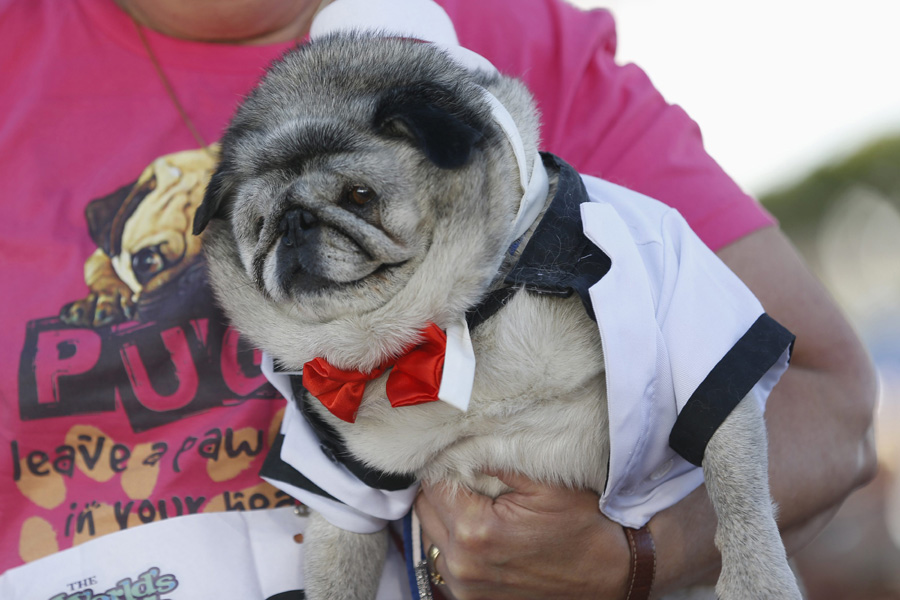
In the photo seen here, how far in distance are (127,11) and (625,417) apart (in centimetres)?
166

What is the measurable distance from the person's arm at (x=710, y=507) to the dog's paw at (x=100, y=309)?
0.79m

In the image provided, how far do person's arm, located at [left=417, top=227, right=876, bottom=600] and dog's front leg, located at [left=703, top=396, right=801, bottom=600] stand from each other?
0.79ft

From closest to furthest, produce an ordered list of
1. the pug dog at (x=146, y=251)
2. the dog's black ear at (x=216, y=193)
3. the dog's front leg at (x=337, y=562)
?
the dog's black ear at (x=216, y=193)
the dog's front leg at (x=337, y=562)
the pug dog at (x=146, y=251)

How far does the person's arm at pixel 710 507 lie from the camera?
4.59 feet

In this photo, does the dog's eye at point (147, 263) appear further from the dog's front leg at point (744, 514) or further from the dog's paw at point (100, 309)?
the dog's front leg at point (744, 514)

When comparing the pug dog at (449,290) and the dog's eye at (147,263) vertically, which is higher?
the pug dog at (449,290)

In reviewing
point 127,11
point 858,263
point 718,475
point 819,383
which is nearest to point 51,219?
point 127,11

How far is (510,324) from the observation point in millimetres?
1255

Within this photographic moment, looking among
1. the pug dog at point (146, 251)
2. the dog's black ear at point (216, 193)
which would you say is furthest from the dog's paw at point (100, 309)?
the dog's black ear at point (216, 193)

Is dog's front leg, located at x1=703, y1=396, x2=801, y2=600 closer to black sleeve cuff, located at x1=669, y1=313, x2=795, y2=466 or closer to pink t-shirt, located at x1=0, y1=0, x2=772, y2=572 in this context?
black sleeve cuff, located at x1=669, y1=313, x2=795, y2=466

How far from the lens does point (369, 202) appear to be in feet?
3.97

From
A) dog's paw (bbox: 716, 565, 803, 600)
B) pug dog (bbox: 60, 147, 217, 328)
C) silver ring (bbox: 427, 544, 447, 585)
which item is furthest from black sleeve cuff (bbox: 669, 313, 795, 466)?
pug dog (bbox: 60, 147, 217, 328)

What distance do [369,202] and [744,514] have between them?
2.74 ft

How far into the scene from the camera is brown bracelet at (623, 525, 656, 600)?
143 centimetres
